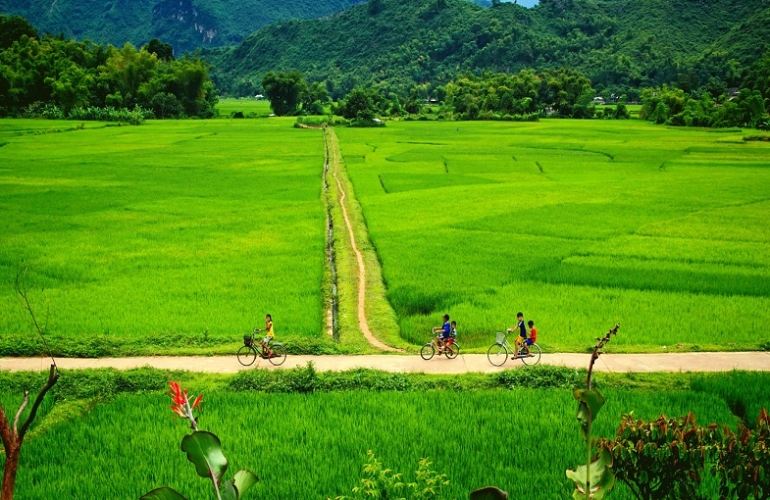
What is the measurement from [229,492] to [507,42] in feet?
433

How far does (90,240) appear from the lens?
21.4 metres

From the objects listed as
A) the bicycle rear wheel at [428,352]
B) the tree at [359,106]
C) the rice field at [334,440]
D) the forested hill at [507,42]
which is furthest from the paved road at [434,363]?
the forested hill at [507,42]

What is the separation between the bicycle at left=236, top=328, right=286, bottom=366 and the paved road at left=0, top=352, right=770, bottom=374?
0.12m

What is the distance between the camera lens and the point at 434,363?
11672 millimetres

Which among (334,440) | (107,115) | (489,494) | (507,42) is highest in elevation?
(507,42)

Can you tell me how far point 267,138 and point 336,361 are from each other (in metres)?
47.0

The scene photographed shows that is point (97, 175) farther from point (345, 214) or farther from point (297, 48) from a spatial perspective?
point (297, 48)

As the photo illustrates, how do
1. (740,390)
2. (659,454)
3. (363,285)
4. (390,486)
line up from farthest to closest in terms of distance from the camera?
1. (363,285)
2. (740,390)
3. (390,486)
4. (659,454)

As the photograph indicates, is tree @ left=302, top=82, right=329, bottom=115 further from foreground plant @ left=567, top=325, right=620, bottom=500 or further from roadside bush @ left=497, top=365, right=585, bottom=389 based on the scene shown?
foreground plant @ left=567, top=325, right=620, bottom=500

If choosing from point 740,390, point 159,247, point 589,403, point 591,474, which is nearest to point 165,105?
point 159,247

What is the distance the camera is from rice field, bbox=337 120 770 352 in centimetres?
1395

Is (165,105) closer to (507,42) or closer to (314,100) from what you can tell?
(314,100)

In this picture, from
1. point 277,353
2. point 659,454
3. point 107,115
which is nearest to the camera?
point 659,454

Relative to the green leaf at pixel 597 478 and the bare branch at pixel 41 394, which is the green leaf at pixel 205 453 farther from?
the green leaf at pixel 597 478
